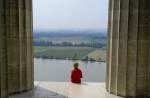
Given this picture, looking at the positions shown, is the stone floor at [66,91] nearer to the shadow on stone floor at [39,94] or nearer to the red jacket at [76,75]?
the shadow on stone floor at [39,94]

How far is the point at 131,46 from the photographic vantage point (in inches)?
462

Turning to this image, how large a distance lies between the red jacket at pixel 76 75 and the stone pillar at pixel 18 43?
6.19 feet

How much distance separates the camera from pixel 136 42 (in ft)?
38.2

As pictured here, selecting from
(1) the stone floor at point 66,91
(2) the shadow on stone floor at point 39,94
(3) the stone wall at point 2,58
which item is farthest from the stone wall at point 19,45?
(3) the stone wall at point 2,58

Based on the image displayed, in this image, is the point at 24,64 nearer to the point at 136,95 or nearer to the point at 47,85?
the point at 47,85

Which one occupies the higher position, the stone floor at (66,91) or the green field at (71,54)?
the green field at (71,54)

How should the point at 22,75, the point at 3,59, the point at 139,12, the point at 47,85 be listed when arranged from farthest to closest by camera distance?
the point at 47,85
the point at 22,75
the point at 139,12
the point at 3,59

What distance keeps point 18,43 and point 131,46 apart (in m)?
3.95

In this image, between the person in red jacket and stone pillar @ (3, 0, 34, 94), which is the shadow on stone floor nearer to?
stone pillar @ (3, 0, 34, 94)

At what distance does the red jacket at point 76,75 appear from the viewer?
13.6m

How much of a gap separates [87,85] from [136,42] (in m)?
2.91

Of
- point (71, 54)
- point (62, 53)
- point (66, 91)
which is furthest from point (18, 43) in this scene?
point (62, 53)

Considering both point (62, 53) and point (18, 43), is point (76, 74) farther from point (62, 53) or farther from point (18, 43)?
point (62, 53)

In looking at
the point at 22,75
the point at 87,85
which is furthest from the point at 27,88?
the point at 87,85
